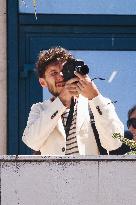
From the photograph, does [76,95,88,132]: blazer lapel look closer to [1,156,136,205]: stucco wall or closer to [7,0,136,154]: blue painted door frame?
[1,156,136,205]: stucco wall

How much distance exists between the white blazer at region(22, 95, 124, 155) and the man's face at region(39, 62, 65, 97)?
0.22 feet

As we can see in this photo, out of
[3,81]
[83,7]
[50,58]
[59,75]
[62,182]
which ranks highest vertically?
[83,7]

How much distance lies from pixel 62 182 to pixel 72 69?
1180mm

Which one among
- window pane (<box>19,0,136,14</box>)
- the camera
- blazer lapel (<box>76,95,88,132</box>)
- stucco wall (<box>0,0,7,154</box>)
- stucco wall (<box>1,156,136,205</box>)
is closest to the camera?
stucco wall (<box>1,156,136,205</box>)

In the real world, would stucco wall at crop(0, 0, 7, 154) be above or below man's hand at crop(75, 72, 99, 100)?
above

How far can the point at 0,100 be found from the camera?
14.9 ft

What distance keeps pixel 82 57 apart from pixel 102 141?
1723 mm

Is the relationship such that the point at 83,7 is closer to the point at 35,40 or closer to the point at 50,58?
the point at 35,40

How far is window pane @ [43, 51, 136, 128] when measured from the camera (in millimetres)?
4668

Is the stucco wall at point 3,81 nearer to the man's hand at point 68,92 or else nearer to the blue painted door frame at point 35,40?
the blue painted door frame at point 35,40

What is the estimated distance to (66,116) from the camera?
3252 mm

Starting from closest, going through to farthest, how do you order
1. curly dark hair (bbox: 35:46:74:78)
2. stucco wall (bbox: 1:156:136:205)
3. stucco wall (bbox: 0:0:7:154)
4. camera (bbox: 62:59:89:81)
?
stucco wall (bbox: 1:156:136:205) < camera (bbox: 62:59:89:81) < curly dark hair (bbox: 35:46:74:78) < stucco wall (bbox: 0:0:7:154)

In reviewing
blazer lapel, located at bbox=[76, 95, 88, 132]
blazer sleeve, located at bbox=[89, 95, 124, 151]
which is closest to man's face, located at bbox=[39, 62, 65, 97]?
blazer lapel, located at bbox=[76, 95, 88, 132]

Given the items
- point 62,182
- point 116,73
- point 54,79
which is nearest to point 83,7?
Result: point 116,73
